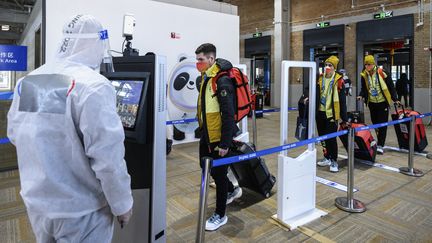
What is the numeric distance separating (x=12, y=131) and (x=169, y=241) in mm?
1526

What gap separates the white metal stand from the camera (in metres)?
2.46

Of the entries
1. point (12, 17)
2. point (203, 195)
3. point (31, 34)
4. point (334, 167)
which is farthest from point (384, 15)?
point (203, 195)

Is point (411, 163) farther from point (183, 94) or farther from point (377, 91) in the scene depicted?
point (183, 94)

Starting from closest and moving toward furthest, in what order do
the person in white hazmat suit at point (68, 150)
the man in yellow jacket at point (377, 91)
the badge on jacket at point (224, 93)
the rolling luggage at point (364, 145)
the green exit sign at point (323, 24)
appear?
the person in white hazmat suit at point (68, 150) < the badge on jacket at point (224, 93) < the rolling luggage at point (364, 145) < the man in yellow jacket at point (377, 91) < the green exit sign at point (323, 24)

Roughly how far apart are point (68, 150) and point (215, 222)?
65.5 inches

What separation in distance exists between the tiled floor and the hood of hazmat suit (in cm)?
141

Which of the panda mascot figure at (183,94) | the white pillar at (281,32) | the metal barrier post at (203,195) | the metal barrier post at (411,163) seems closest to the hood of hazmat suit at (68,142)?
the metal barrier post at (203,195)

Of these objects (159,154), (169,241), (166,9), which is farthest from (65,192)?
(166,9)

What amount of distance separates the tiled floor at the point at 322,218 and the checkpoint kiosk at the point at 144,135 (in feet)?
2.30

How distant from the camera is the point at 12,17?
5.44m

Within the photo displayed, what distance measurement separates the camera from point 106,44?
1.36 m

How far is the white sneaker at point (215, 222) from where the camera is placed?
249cm

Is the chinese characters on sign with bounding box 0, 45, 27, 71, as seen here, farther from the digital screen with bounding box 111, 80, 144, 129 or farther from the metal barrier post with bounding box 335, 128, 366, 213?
the metal barrier post with bounding box 335, 128, 366, 213

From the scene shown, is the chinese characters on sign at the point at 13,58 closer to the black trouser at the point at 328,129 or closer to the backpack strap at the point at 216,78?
the backpack strap at the point at 216,78
